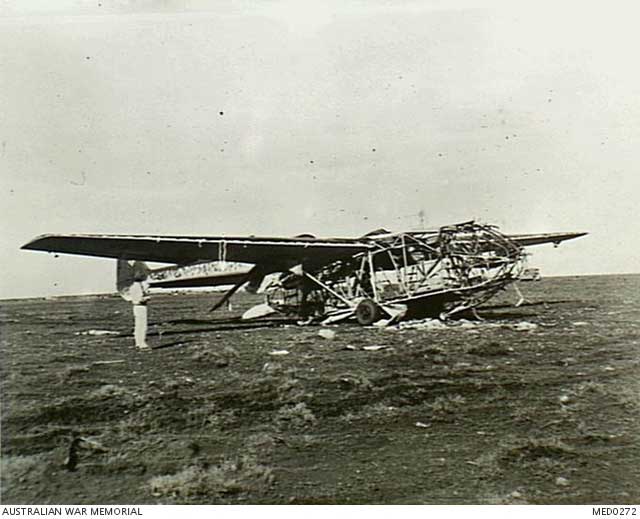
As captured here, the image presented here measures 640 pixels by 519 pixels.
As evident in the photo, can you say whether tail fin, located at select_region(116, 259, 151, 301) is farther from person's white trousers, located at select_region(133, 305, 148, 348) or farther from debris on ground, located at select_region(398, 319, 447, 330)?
debris on ground, located at select_region(398, 319, 447, 330)

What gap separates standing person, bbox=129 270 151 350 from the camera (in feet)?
13.7

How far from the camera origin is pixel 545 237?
13.3 feet

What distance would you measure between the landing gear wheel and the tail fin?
6.77ft

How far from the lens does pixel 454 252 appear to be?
5.25m

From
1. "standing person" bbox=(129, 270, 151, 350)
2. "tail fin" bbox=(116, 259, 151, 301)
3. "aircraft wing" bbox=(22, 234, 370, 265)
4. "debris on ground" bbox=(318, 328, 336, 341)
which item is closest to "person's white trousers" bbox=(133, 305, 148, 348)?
"standing person" bbox=(129, 270, 151, 350)

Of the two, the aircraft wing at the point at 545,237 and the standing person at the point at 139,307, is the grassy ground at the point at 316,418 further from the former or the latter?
the aircraft wing at the point at 545,237

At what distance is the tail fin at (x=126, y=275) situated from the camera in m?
4.25

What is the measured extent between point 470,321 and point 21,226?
370 cm

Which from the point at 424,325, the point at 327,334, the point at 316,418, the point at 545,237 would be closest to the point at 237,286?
the point at 327,334

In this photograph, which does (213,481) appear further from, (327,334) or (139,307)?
(327,334)

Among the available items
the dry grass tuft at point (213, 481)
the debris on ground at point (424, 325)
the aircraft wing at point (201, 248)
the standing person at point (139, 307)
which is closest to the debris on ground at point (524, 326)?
the debris on ground at point (424, 325)

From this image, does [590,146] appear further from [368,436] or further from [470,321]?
[368,436]
